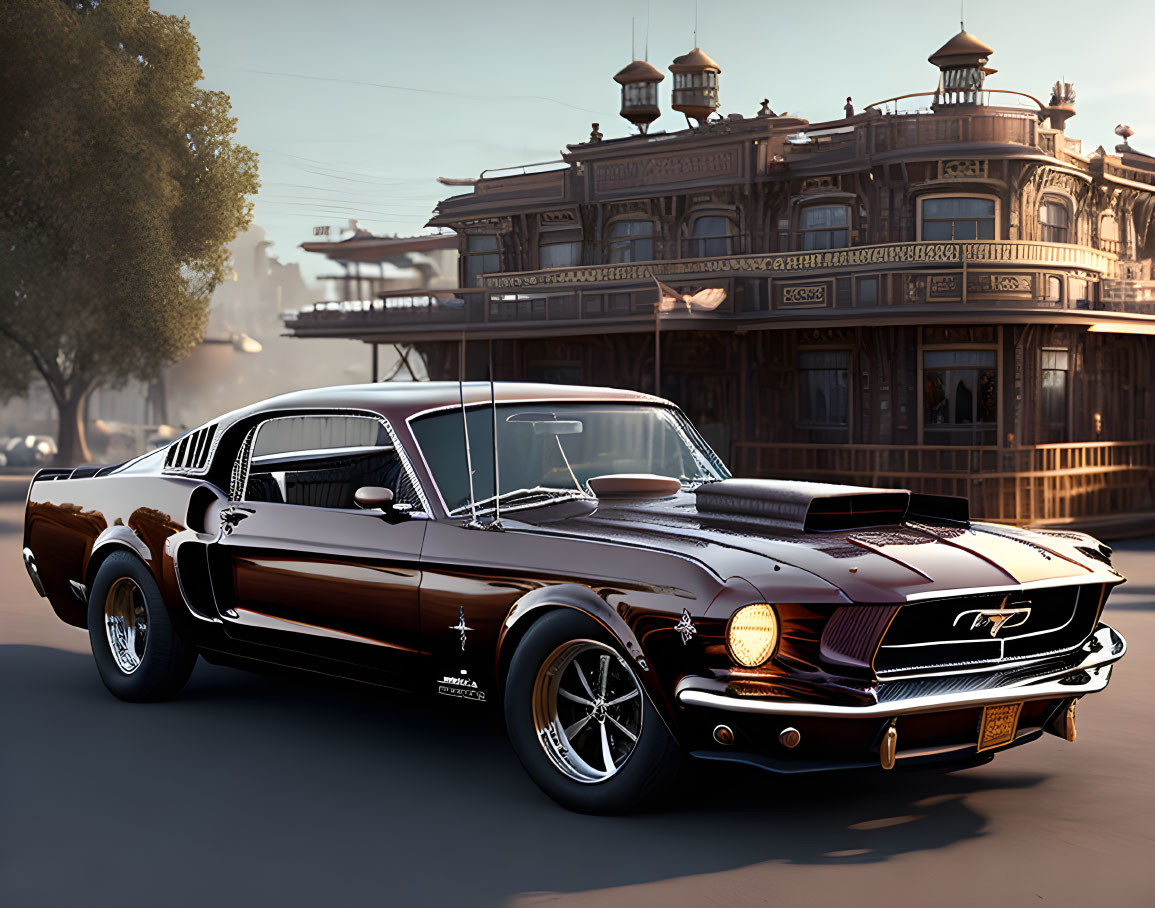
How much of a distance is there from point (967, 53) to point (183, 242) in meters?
21.0

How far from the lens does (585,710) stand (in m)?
5.36

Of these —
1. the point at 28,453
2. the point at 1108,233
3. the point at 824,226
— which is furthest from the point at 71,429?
the point at 1108,233

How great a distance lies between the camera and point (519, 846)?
4.92m

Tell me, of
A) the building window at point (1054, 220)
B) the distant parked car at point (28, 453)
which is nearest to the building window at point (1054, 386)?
the building window at point (1054, 220)

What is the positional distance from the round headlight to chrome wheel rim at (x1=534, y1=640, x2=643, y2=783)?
53 cm

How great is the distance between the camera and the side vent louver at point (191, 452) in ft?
23.9

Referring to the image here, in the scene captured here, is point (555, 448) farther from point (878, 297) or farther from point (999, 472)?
point (878, 297)

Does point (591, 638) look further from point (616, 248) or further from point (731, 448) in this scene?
point (616, 248)

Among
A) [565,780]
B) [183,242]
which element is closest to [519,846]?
[565,780]

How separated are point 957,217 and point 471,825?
23.2 meters

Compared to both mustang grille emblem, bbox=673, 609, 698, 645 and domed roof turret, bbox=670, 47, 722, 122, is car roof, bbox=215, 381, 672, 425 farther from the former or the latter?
domed roof turret, bbox=670, 47, 722, 122

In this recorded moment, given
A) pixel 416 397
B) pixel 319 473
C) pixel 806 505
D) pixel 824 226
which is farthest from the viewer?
pixel 824 226

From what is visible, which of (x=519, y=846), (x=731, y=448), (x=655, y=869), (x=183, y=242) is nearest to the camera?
(x=655, y=869)

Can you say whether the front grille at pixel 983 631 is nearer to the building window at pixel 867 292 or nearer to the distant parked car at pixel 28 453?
the building window at pixel 867 292
